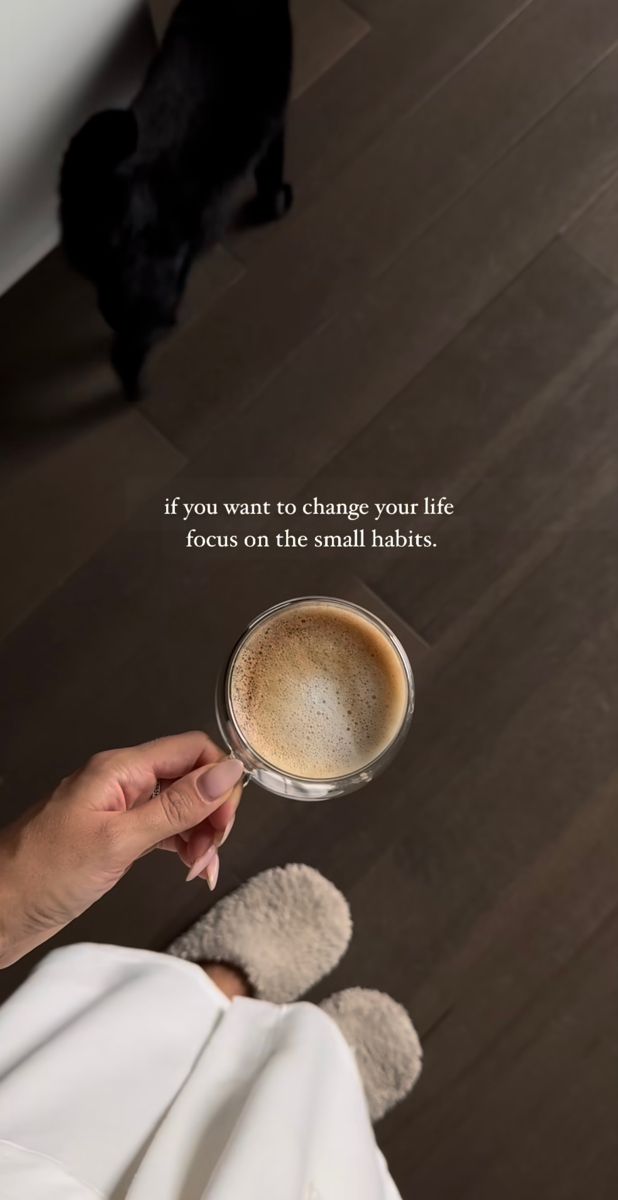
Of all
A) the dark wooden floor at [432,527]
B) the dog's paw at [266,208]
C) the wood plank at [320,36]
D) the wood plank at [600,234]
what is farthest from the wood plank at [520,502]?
the wood plank at [320,36]

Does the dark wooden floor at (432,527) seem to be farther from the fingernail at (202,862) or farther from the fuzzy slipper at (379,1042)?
the fingernail at (202,862)

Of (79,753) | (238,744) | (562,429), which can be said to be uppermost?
(238,744)

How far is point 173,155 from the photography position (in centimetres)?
96

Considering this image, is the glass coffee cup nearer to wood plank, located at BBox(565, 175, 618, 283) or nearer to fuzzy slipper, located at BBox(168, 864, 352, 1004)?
fuzzy slipper, located at BBox(168, 864, 352, 1004)

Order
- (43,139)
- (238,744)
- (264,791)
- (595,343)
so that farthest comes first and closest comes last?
(595,343) → (264,791) → (43,139) → (238,744)

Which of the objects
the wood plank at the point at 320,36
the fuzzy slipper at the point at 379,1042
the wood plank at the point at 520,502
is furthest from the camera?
the wood plank at the point at 320,36

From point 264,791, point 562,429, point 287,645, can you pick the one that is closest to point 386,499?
point 562,429

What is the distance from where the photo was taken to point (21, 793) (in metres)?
1.13

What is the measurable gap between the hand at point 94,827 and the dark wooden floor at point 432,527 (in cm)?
39

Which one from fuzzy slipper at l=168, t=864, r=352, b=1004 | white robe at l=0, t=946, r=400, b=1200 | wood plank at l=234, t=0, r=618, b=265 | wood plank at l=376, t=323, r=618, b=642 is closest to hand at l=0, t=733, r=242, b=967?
white robe at l=0, t=946, r=400, b=1200

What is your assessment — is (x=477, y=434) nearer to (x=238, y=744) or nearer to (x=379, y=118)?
(x=379, y=118)

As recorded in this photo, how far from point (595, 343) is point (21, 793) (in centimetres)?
88

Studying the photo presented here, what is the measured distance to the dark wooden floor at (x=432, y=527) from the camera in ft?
3.53

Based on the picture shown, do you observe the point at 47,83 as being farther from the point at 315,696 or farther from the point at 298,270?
the point at 315,696
